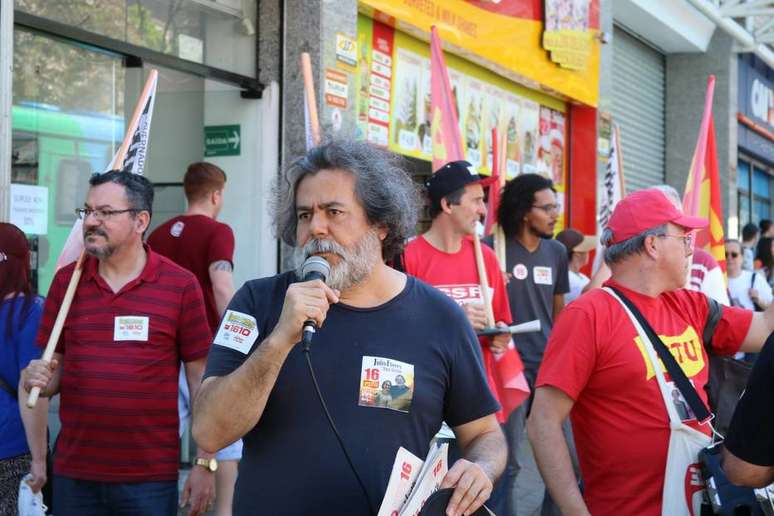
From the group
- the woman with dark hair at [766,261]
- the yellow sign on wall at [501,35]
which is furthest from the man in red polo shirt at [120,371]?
the woman with dark hair at [766,261]

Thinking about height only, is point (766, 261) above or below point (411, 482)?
above

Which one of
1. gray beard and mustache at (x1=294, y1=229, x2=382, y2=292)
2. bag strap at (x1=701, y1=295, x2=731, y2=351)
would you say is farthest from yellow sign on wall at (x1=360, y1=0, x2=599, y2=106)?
gray beard and mustache at (x1=294, y1=229, x2=382, y2=292)

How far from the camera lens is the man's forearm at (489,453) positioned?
2799mm

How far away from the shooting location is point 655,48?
17953mm

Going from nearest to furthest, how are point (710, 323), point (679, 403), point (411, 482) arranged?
1. point (411, 482)
2. point (679, 403)
3. point (710, 323)

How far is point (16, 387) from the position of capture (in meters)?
4.57

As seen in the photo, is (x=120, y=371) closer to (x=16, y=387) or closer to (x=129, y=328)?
(x=129, y=328)

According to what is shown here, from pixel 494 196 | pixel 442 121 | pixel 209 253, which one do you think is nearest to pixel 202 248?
pixel 209 253

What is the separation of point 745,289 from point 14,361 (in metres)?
7.80

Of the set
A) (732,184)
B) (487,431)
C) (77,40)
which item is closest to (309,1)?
(77,40)

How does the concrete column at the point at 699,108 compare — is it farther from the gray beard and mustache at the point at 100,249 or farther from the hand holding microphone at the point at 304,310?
the hand holding microphone at the point at 304,310

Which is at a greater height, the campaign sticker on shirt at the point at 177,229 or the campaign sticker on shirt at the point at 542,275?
the campaign sticker on shirt at the point at 177,229

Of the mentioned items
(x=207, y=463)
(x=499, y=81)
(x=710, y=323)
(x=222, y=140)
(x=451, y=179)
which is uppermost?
(x=499, y=81)

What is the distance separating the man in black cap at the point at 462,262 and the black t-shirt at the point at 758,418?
8.96 ft
